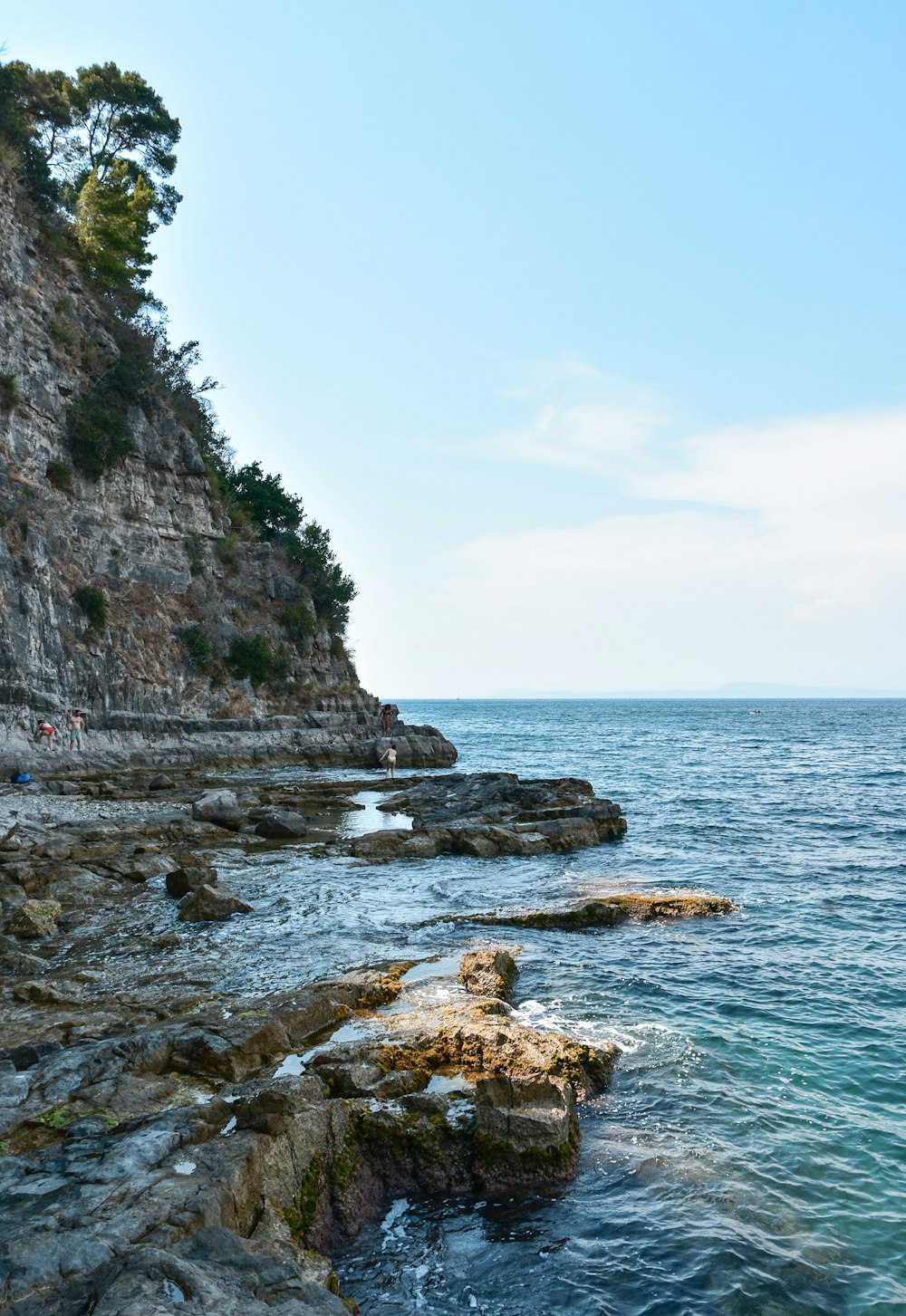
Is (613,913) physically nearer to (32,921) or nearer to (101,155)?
(32,921)

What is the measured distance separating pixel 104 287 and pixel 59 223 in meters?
3.83

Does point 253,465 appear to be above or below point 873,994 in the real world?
above

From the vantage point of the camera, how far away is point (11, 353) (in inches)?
1513

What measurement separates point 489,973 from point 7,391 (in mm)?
35999

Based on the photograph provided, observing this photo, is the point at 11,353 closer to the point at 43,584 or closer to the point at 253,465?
the point at 43,584

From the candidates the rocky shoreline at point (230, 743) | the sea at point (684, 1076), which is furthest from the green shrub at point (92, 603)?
the sea at point (684, 1076)

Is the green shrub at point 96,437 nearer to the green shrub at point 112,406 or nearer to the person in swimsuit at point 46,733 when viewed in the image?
the green shrub at point 112,406

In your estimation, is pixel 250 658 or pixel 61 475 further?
pixel 250 658

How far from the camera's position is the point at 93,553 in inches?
1662

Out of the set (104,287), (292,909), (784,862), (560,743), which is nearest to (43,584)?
(104,287)

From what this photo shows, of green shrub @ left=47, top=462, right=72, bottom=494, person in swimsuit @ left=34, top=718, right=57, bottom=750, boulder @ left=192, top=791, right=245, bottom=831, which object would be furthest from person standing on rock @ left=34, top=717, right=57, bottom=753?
green shrub @ left=47, top=462, right=72, bottom=494

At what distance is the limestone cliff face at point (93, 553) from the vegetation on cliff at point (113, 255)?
68 cm

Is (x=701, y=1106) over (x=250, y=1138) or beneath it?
beneath

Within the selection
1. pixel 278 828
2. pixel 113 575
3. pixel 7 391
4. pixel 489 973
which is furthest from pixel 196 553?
pixel 489 973
